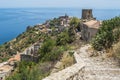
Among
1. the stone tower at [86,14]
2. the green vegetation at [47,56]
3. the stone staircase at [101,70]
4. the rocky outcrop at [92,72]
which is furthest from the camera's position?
the stone tower at [86,14]

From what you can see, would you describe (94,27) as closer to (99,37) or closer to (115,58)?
(99,37)

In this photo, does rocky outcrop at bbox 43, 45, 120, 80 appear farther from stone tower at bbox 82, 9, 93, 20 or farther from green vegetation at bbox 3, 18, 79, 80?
stone tower at bbox 82, 9, 93, 20

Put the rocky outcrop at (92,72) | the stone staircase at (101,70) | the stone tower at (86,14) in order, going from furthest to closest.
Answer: the stone tower at (86,14) < the stone staircase at (101,70) < the rocky outcrop at (92,72)

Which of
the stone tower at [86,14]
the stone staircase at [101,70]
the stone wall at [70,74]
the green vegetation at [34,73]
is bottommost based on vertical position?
the stone tower at [86,14]

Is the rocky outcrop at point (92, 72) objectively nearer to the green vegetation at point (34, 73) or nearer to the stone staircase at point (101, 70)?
the stone staircase at point (101, 70)

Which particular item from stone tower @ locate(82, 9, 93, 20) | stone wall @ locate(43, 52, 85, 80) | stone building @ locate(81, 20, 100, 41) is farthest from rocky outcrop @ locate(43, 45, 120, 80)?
stone tower @ locate(82, 9, 93, 20)

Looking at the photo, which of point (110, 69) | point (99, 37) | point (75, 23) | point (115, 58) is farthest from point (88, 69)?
point (75, 23)

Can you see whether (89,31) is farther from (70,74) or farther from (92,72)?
(70,74)

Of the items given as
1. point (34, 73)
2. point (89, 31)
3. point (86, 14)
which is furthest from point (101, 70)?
point (86, 14)

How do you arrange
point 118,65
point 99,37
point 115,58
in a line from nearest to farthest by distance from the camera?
point 118,65, point 115,58, point 99,37

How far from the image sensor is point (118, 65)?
10758 millimetres

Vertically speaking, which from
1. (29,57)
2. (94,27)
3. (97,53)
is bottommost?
(29,57)

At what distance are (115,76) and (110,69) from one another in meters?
0.79

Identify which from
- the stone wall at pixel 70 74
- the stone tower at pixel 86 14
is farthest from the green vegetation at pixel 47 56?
the stone tower at pixel 86 14
